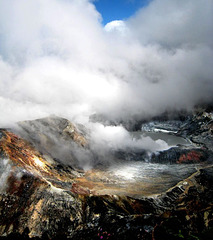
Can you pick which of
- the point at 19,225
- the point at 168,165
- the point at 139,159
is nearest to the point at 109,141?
the point at 139,159

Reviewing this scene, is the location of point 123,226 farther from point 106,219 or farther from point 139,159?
point 139,159

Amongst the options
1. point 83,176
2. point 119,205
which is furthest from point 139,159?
point 119,205

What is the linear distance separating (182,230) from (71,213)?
11.8 metres

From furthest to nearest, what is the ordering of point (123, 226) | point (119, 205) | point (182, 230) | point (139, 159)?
point (139, 159) < point (119, 205) < point (123, 226) < point (182, 230)

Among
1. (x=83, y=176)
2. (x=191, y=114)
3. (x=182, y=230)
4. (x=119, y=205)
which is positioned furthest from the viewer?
(x=191, y=114)

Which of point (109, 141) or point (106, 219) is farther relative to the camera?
point (109, 141)

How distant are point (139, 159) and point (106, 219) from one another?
43.3 meters

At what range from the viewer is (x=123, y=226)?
11.1 meters

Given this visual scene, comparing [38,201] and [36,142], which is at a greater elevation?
[36,142]

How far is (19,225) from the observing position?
1560cm

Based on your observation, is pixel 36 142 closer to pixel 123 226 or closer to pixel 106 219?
pixel 106 219

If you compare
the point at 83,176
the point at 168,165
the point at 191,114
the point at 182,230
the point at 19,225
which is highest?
the point at 191,114

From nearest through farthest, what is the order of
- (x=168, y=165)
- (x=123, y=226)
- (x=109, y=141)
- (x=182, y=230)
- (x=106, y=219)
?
(x=182, y=230) → (x=123, y=226) → (x=106, y=219) → (x=168, y=165) → (x=109, y=141)

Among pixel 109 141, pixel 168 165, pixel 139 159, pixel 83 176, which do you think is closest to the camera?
pixel 83 176
